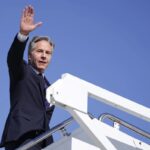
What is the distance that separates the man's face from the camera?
4483 millimetres

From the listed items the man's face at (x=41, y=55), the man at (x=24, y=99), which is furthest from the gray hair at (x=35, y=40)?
the man at (x=24, y=99)

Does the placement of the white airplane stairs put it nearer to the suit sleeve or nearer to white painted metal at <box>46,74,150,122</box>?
white painted metal at <box>46,74,150,122</box>

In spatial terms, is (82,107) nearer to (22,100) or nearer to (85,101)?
(85,101)

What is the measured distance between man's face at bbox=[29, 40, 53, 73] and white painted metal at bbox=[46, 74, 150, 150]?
1.48m

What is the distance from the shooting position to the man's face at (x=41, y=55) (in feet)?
14.7

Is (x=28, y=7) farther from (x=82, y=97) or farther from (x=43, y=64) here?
(x=82, y=97)

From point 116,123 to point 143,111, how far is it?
81 cm

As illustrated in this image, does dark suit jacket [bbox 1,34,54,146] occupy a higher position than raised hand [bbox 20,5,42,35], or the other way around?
raised hand [bbox 20,5,42,35]

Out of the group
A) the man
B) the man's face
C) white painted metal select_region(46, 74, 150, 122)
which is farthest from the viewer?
the man's face

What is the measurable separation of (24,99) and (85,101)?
4.07ft

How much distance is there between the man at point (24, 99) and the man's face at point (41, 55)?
9cm

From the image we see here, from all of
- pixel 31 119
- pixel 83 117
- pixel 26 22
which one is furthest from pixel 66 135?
pixel 26 22

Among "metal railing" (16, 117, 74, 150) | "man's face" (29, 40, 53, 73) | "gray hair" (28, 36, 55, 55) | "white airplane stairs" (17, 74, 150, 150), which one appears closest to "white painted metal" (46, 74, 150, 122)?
"white airplane stairs" (17, 74, 150, 150)

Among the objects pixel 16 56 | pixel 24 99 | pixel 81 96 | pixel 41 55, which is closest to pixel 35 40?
pixel 41 55
